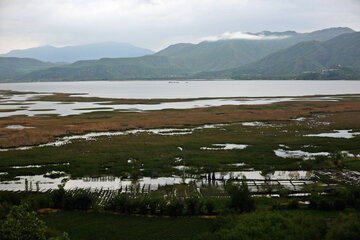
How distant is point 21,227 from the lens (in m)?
20.4

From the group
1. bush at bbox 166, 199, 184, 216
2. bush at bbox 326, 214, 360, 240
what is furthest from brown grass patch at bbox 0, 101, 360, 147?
bush at bbox 326, 214, 360, 240

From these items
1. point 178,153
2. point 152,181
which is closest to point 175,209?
point 152,181

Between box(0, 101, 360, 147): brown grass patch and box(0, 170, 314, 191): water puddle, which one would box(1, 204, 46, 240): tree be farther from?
box(0, 101, 360, 147): brown grass patch

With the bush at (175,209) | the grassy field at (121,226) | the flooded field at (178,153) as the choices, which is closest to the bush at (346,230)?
the grassy field at (121,226)

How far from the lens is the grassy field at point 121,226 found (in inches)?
991

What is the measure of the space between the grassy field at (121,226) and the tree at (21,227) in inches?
180

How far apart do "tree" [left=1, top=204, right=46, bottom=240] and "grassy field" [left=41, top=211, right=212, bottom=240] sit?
4574 millimetres

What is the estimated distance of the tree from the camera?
2022 cm

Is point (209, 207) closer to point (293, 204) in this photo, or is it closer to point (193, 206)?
point (193, 206)

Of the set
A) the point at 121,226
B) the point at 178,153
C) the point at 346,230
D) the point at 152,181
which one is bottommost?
the point at 121,226

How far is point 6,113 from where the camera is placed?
96.2 m

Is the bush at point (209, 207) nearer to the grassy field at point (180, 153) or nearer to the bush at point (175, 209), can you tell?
the bush at point (175, 209)

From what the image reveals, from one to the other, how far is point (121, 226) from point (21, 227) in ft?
27.5

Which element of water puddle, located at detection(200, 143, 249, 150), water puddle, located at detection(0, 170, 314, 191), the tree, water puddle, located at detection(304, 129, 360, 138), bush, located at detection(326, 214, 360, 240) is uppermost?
the tree
